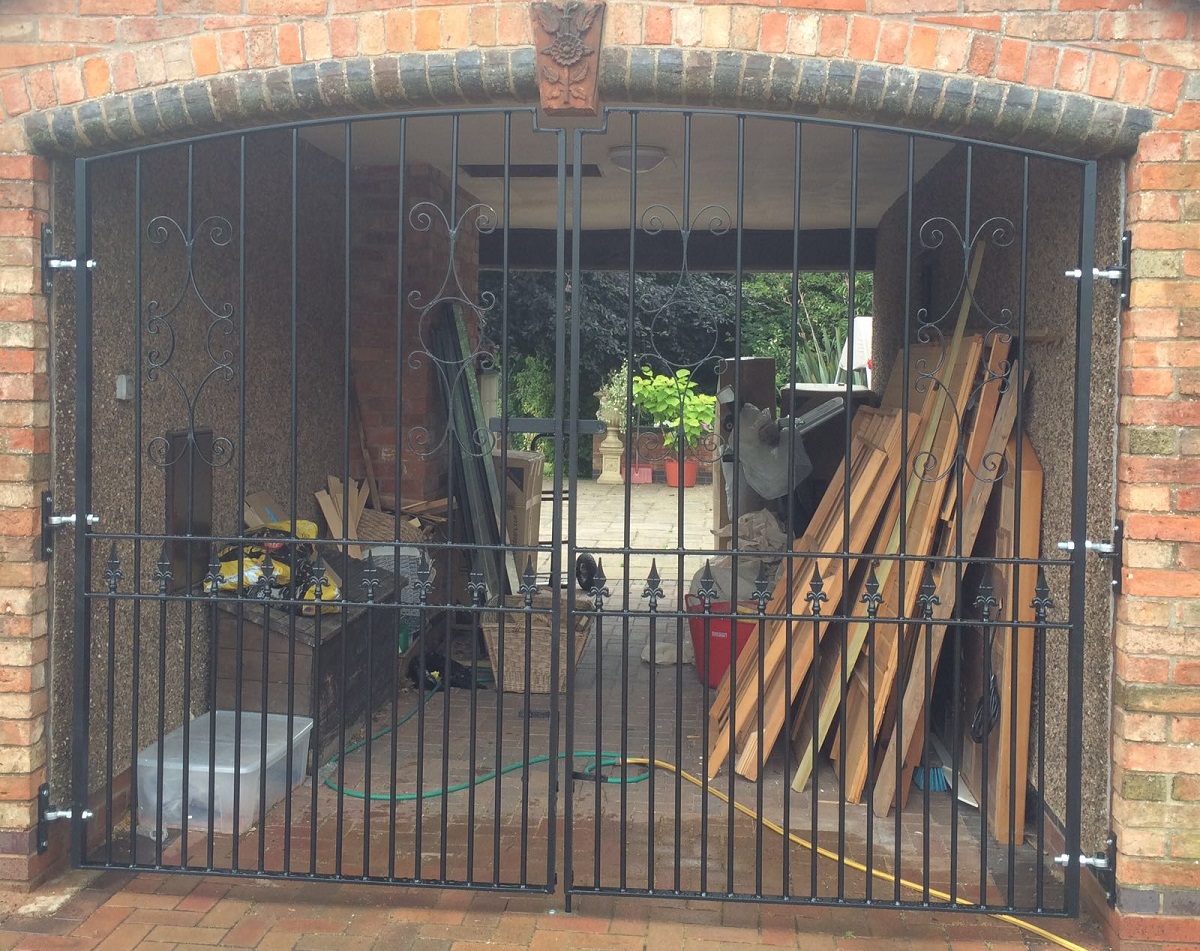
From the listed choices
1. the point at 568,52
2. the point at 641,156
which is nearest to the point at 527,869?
the point at 568,52

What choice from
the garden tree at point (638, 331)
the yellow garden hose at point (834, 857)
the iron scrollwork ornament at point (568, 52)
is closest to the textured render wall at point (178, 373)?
the iron scrollwork ornament at point (568, 52)

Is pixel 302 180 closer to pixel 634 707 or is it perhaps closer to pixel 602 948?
pixel 634 707

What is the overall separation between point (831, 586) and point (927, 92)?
2.22 meters

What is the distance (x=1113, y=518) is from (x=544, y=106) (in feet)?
6.87

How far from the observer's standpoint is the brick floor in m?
3.39

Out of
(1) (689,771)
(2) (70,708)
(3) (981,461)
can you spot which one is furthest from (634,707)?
(2) (70,708)

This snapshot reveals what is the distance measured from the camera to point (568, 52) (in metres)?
3.29

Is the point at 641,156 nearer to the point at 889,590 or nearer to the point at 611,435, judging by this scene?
the point at 889,590

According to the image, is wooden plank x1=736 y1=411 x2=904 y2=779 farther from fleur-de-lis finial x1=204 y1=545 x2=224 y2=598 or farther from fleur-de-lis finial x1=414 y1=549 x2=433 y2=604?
fleur-de-lis finial x1=204 y1=545 x2=224 y2=598

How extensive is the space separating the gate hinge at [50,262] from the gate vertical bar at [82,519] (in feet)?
0.07

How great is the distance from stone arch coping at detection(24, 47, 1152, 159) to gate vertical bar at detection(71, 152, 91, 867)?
261 millimetres

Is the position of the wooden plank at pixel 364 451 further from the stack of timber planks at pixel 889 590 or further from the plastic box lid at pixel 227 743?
the stack of timber planks at pixel 889 590

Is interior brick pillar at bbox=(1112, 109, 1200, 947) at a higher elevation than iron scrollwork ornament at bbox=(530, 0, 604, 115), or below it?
below

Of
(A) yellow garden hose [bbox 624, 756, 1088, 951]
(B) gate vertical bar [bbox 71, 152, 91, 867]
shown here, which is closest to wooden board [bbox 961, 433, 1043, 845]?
(A) yellow garden hose [bbox 624, 756, 1088, 951]
